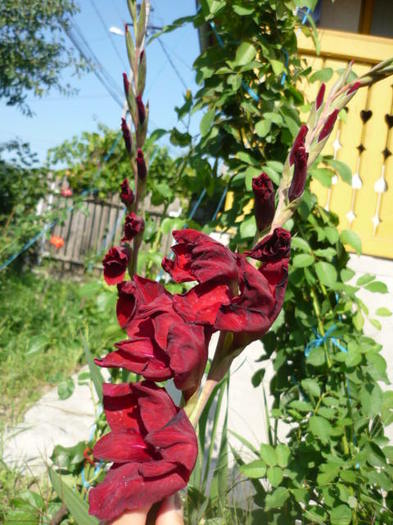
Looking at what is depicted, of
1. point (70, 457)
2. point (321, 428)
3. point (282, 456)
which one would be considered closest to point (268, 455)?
point (282, 456)

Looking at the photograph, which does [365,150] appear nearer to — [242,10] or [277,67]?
[277,67]

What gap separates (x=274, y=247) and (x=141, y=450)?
8.5 inches

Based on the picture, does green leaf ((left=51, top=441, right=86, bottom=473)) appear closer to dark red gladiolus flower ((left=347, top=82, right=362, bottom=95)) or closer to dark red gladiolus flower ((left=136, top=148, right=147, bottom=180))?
dark red gladiolus flower ((left=136, top=148, right=147, bottom=180))

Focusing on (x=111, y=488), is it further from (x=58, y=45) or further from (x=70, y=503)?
(x=58, y=45)

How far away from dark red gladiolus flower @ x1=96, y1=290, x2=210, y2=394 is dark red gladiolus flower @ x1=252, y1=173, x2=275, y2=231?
10cm

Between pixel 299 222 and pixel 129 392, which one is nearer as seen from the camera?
pixel 129 392

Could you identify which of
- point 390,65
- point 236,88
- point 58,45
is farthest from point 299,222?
point 58,45

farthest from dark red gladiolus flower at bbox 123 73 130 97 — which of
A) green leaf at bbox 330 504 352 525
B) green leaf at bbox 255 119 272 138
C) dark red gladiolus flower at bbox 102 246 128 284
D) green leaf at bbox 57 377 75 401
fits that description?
green leaf at bbox 57 377 75 401

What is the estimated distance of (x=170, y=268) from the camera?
1.74 feet

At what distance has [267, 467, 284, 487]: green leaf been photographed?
140 cm

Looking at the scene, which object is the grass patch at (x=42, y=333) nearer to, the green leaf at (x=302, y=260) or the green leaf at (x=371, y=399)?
the green leaf at (x=302, y=260)

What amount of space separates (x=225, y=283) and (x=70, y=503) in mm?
321

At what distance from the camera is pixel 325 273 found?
1.65 metres

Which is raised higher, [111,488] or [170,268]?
[170,268]
